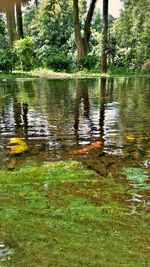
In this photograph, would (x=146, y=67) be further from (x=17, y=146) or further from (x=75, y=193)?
(x=75, y=193)

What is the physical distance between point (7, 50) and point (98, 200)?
883 inches

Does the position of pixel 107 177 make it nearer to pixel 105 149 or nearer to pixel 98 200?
pixel 98 200

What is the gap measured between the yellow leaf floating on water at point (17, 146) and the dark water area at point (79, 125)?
9 centimetres

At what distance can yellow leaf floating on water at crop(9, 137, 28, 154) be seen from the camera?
5.39 meters

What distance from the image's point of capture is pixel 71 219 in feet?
10.2

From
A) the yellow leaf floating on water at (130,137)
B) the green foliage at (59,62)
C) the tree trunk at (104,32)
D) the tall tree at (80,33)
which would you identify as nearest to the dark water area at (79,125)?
the yellow leaf floating on water at (130,137)

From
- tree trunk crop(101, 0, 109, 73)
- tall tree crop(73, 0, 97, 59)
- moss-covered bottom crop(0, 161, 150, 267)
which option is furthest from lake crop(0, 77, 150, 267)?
tall tree crop(73, 0, 97, 59)

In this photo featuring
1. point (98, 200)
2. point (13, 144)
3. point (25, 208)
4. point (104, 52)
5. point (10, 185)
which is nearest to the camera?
point (25, 208)

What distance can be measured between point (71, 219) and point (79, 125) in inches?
176

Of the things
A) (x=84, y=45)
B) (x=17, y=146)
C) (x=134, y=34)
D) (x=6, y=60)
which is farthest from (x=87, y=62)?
(x=17, y=146)

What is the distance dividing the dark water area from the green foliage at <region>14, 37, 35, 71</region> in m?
13.4

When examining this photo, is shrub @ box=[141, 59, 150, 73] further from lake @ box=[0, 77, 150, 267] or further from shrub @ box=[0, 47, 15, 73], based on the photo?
lake @ box=[0, 77, 150, 267]

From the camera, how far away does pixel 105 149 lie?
5.50 m

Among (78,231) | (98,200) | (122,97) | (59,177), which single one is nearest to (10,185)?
(59,177)
